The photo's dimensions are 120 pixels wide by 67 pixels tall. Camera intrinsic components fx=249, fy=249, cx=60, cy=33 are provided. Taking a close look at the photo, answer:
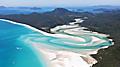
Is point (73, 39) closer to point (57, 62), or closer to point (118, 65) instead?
point (57, 62)

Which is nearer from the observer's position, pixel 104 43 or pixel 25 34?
pixel 104 43

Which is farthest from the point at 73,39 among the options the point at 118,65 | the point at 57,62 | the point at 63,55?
the point at 118,65

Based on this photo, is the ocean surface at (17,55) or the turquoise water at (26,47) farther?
the turquoise water at (26,47)

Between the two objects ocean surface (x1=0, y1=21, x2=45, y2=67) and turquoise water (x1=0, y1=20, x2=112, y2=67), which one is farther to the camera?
turquoise water (x1=0, y1=20, x2=112, y2=67)

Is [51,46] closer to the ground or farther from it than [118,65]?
closer to the ground

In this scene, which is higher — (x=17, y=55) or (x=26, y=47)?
(x=17, y=55)

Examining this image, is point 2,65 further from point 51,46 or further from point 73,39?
point 73,39

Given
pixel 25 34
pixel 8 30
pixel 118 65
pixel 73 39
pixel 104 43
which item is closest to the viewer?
pixel 118 65

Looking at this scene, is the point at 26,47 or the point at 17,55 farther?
the point at 26,47

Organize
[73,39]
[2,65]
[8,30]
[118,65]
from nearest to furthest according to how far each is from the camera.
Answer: [118,65] → [2,65] → [73,39] → [8,30]
